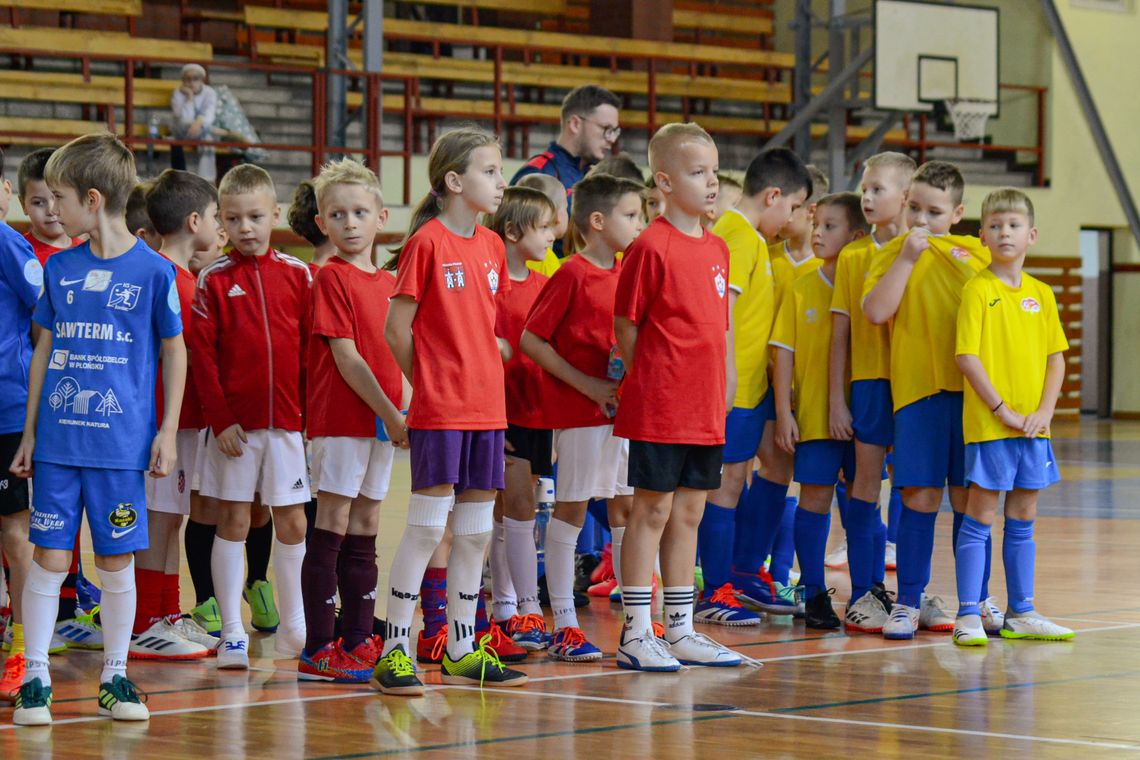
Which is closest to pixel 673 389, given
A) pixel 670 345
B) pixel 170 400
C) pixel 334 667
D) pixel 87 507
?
pixel 670 345

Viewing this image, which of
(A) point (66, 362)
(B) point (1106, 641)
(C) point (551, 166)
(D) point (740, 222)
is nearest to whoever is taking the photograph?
(A) point (66, 362)

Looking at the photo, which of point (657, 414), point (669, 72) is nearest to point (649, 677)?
point (657, 414)

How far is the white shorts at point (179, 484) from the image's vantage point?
512 centimetres

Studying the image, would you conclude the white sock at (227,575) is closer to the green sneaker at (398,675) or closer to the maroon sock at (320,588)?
the maroon sock at (320,588)

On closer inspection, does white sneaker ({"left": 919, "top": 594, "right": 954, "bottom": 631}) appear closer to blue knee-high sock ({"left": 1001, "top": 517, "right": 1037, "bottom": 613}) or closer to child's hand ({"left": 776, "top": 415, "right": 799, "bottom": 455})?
blue knee-high sock ({"left": 1001, "top": 517, "right": 1037, "bottom": 613})

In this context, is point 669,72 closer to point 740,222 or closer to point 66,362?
point 740,222

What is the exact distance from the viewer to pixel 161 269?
13.4 feet

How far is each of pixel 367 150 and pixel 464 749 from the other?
11.4m

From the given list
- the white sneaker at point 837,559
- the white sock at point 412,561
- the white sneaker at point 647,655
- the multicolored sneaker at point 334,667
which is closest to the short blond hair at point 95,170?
the white sock at point 412,561

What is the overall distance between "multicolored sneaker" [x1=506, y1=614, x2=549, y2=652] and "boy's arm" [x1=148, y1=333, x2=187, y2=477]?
1.42 meters

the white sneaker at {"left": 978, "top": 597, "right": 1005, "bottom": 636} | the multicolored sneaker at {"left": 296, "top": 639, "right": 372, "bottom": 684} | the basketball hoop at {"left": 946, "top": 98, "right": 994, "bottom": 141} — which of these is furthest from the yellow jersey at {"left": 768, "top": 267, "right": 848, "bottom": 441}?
the basketball hoop at {"left": 946, "top": 98, "right": 994, "bottom": 141}

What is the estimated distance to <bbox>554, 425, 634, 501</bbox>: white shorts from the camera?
16.7 feet

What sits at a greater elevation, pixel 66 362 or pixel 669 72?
pixel 669 72

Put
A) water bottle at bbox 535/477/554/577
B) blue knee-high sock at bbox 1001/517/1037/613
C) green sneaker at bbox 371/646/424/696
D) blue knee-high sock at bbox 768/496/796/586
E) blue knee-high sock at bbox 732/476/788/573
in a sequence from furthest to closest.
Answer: blue knee-high sock at bbox 768/496/796/586
water bottle at bbox 535/477/554/577
blue knee-high sock at bbox 732/476/788/573
blue knee-high sock at bbox 1001/517/1037/613
green sneaker at bbox 371/646/424/696
